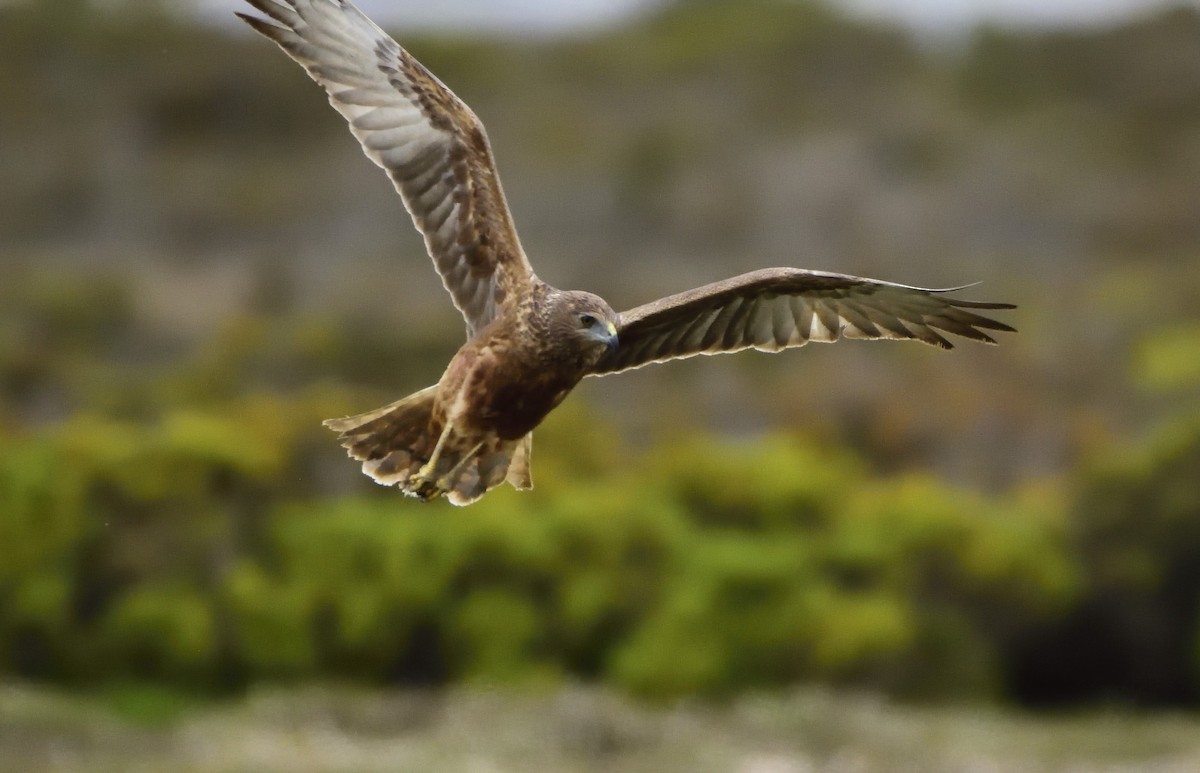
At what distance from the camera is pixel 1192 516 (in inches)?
622

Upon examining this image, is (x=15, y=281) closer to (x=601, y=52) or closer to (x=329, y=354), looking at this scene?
(x=329, y=354)

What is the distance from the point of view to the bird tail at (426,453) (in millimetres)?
4469

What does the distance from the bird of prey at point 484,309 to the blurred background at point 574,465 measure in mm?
7152

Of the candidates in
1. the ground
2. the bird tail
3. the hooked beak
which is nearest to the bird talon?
the bird tail

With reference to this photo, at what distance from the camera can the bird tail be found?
4.47 m

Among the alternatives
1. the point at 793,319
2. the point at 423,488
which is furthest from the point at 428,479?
the point at 793,319

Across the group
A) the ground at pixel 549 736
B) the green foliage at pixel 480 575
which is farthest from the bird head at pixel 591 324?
the green foliage at pixel 480 575

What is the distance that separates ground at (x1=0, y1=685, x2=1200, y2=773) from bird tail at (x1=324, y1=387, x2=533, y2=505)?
23.3ft

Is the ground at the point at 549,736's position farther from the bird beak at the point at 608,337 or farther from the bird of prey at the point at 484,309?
the bird beak at the point at 608,337

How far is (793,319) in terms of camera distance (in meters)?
5.27

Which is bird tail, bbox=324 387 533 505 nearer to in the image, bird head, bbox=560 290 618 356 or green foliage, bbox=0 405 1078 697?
bird head, bbox=560 290 618 356

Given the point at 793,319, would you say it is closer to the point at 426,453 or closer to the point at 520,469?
the point at 520,469

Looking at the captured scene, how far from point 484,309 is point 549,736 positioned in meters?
8.55

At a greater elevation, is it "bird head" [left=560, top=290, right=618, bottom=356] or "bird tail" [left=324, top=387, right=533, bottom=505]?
"bird head" [left=560, top=290, right=618, bottom=356]
